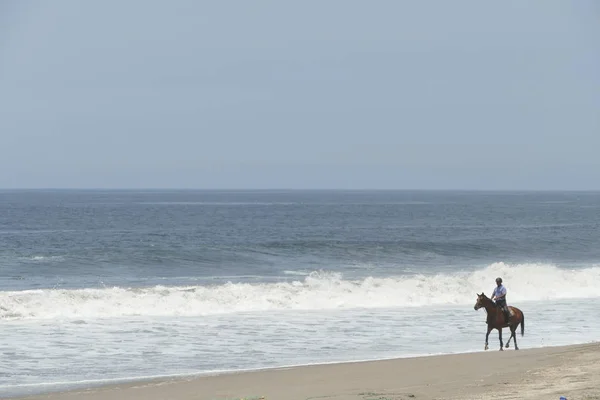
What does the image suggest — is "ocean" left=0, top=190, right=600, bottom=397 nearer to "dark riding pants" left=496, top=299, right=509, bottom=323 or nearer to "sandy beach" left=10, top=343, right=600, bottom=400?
"dark riding pants" left=496, top=299, right=509, bottom=323

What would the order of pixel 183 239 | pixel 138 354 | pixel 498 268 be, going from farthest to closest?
pixel 183 239 < pixel 498 268 < pixel 138 354

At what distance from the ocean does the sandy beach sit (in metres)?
1.20

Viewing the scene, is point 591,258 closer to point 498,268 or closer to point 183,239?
point 498,268

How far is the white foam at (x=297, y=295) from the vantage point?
27359 mm

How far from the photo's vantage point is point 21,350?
19.8m

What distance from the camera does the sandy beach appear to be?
1371 cm

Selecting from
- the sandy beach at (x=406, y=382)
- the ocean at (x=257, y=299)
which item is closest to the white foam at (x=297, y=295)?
the ocean at (x=257, y=299)

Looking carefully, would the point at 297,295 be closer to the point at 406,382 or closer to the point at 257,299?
the point at 257,299

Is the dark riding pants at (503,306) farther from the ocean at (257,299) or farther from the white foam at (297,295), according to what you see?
the white foam at (297,295)

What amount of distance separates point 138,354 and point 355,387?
Result: 21.1 ft

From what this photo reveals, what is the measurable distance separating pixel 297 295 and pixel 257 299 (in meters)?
1.70

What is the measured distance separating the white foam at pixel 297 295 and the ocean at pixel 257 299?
7 centimetres

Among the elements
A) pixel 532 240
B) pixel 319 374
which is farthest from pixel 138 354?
pixel 532 240

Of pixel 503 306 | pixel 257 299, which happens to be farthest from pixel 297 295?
pixel 503 306
